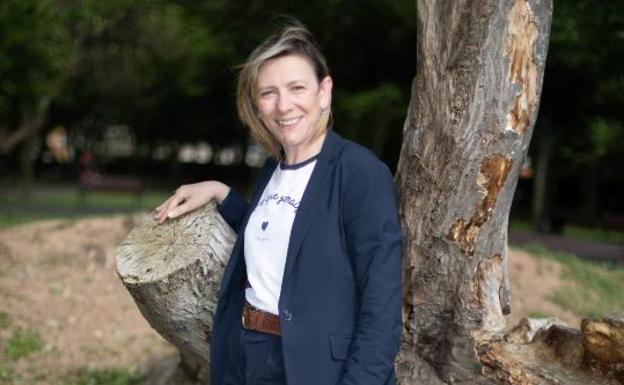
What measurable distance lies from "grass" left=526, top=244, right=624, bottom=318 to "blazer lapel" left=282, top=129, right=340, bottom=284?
575 cm

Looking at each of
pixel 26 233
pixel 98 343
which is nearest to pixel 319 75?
pixel 98 343

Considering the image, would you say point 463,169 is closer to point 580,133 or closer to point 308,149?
point 308,149

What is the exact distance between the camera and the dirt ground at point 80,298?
5719 millimetres

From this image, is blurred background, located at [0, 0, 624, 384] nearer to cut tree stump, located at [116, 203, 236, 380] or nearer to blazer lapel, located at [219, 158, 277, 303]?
cut tree stump, located at [116, 203, 236, 380]

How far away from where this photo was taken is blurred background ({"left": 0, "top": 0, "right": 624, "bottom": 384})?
7.67 m

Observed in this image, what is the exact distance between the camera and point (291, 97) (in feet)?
7.29

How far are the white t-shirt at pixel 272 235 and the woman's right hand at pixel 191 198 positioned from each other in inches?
23.1

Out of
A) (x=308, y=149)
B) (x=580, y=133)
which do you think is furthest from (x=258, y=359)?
(x=580, y=133)

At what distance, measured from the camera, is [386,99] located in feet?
38.8

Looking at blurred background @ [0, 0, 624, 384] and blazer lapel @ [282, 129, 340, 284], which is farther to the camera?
blurred background @ [0, 0, 624, 384]

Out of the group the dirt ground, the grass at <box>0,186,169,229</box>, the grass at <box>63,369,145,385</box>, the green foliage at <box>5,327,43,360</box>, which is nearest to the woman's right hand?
the grass at <box>63,369,145,385</box>

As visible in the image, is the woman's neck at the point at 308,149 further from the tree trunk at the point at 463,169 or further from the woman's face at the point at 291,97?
the tree trunk at the point at 463,169

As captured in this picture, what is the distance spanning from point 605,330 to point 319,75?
1.56m

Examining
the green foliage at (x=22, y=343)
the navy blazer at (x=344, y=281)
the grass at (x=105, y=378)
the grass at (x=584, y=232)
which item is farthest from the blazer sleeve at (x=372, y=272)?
the grass at (x=584, y=232)
